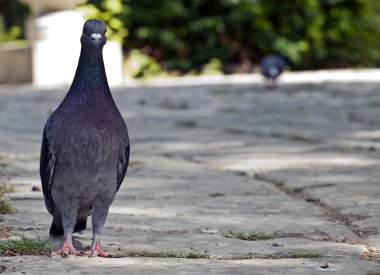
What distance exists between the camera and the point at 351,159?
5277 millimetres

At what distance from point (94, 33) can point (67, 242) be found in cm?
64

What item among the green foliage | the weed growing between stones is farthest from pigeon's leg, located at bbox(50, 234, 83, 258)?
the green foliage

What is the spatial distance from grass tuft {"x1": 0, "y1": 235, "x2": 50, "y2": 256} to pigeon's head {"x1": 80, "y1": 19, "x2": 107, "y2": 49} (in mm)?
624

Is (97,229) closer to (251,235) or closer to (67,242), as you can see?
(67,242)

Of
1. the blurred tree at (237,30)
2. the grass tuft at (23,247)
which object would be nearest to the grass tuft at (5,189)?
the grass tuft at (23,247)

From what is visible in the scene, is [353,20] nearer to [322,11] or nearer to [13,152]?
[322,11]

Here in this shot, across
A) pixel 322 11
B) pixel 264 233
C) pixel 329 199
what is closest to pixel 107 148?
pixel 264 233

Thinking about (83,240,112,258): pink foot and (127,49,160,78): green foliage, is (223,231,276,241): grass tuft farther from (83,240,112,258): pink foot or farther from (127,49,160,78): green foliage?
(127,49,160,78): green foliage

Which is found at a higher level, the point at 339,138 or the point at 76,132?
the point at 76,132

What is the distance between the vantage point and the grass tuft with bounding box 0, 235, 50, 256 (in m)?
2.92

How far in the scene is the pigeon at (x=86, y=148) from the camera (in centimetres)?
295

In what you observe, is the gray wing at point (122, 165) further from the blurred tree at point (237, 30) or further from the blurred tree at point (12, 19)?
the blurred tree at point (12, 19)

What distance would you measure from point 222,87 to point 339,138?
186 inches

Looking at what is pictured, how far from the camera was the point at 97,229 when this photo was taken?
9.90 ft
